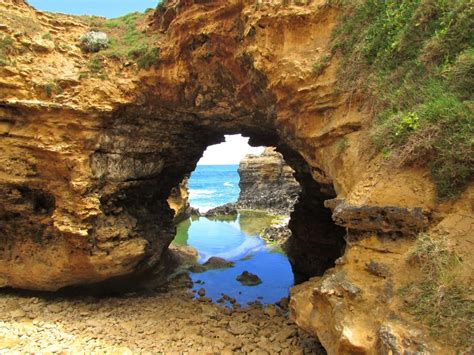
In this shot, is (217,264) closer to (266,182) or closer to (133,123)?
(133,123)

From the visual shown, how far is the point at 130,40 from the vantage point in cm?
1061

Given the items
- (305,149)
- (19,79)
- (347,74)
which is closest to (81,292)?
(19,79)

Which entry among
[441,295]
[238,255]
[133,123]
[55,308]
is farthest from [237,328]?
[238,255]

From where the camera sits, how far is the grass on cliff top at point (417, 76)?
13.9ft

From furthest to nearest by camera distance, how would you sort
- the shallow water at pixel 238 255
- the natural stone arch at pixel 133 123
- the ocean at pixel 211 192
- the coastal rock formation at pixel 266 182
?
the ocean at pixel 211 192 < the coastal rock formation at pixel 266 182 < the shallow water at pixel 238 255 < the natural stone arch at pixel 133 123

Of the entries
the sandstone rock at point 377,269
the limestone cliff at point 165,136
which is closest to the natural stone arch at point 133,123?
the limestone cliff at point 165,136

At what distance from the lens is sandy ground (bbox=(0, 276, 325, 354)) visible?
7453mm

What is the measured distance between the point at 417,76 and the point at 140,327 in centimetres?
838

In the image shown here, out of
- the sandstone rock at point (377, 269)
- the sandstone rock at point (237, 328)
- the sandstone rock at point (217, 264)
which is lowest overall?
the sandstone rock at point (217, 264)

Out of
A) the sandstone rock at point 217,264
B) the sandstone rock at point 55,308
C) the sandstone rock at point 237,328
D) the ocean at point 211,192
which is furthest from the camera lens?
the ocean at point 211,192

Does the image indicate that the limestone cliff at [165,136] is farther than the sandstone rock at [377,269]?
Yes

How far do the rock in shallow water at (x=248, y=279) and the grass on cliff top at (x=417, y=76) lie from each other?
921 cm

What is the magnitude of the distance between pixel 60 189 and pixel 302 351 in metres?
7.50

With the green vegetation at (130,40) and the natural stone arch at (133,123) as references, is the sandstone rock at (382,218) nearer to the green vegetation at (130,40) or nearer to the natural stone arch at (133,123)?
the natural stone arch at (133,123)
